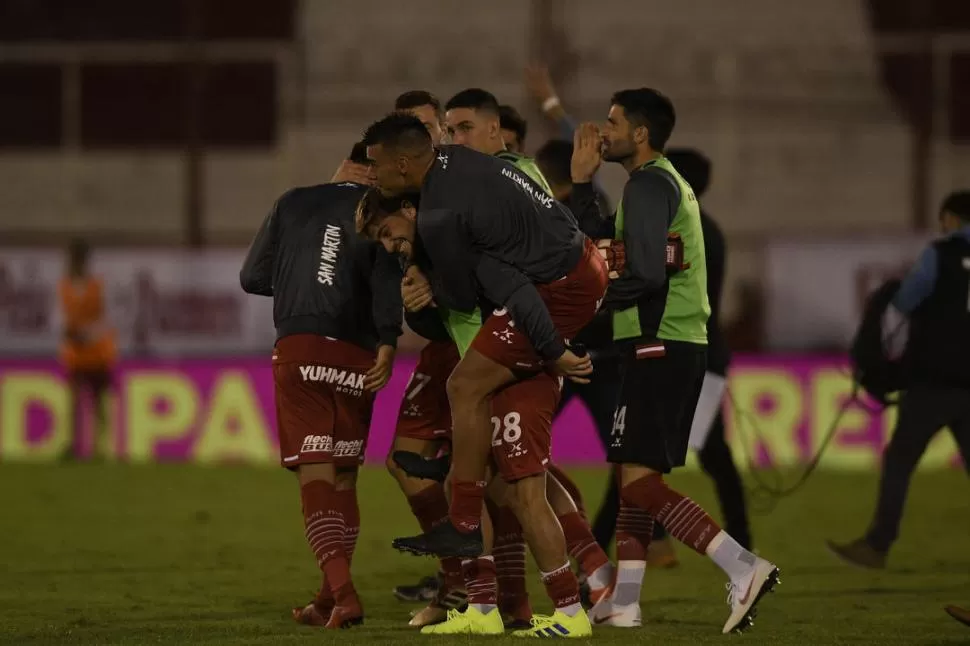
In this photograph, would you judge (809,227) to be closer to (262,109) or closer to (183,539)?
(262,109)

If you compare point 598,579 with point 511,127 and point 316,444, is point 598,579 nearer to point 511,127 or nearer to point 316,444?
point 316,444

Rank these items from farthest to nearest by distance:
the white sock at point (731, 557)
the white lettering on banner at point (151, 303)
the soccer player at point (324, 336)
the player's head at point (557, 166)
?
1. the white lettering on banner at point (151, 303)
2. the player's head at point (557, 166)
3. the soccer player at point (324, 336)
4. the white sock at point (731, 557)

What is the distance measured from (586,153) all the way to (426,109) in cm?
98

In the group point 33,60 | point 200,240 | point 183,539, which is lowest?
point 183,539

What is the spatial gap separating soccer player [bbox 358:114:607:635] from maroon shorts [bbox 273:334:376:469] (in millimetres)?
932

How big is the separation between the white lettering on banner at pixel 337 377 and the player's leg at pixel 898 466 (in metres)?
3.71

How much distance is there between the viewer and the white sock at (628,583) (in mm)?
8031

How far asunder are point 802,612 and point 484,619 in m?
1.85

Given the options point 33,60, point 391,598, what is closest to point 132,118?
point 33,60

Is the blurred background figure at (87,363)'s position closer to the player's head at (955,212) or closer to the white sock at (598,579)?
the player's head at (955,212)

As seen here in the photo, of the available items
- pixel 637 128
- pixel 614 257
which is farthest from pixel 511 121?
pixel 614 257

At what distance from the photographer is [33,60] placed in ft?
86.6

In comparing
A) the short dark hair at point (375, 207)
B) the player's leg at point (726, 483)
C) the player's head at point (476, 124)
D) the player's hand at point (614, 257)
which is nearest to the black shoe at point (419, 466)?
the short dark hair at point (375, 207)

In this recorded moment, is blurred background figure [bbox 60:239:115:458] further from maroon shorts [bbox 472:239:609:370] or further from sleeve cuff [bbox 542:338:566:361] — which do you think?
sleeve cuff [bbox 542:338:566:361]
